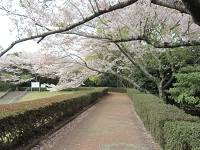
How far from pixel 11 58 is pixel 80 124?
19.2 meters

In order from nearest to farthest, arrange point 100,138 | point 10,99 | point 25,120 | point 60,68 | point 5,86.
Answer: point 25,120 < point 100,138 < point 60,68 < point 10,99 < point 5,86

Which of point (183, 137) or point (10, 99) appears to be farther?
point (10, 99)

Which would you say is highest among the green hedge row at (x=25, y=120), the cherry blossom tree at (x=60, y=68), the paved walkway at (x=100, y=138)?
the cherry blossom tree at (x=60, y=68)

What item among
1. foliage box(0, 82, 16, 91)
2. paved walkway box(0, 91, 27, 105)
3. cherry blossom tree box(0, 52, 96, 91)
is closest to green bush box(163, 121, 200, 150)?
cherry blossom tree box(0, 52, 96, 91)

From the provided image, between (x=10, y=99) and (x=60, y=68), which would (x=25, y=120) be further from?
(x=10, y=99)

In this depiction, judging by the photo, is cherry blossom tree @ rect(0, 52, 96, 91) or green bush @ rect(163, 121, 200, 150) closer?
green bush @ rect(163, 121, 200, 150)

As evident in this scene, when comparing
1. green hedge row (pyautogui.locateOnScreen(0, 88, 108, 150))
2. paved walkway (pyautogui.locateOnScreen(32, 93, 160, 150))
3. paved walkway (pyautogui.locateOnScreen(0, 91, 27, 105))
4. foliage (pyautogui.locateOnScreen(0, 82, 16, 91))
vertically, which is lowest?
paved walkway (pyautogui.locateOnScreen(0, 91, 27, 105))

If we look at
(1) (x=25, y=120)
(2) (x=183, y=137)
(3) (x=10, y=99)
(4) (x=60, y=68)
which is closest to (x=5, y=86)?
(3) (x=10, y=99)

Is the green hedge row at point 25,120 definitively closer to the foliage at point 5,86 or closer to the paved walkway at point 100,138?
the paved walkway at point 100,138

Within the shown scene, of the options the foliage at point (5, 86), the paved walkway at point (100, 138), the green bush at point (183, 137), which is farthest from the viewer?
the foliage at point (5, 86)

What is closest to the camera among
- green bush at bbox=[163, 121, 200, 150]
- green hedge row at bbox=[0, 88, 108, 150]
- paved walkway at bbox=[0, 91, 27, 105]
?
green bush at bbox=[163, 121, 200, 150]

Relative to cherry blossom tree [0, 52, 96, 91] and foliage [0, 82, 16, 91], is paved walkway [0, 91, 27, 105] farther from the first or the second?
foliage [0, 82, 16, 91]

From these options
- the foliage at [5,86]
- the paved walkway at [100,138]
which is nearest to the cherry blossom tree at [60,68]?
the paved walkway at [100,138]

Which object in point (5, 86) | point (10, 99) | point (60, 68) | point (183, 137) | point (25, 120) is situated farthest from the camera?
point (5, 86)
